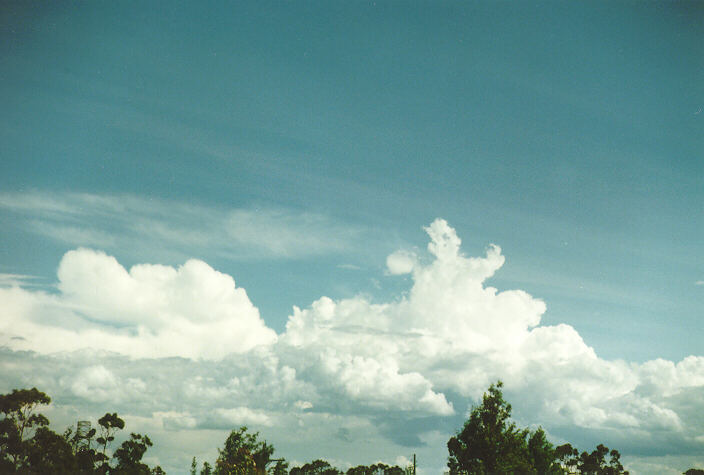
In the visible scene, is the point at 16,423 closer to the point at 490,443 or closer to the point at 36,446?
the point at 36,446

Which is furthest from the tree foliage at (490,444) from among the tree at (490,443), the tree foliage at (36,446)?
the tree foliage at (36,446)

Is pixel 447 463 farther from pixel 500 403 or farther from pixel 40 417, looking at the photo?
pixel 40 417

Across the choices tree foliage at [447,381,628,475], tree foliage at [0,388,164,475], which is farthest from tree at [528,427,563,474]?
tree foliage at [0,388,164,475]

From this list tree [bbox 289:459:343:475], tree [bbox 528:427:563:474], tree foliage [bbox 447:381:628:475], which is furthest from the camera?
tree [bbox 289:459:343:475]

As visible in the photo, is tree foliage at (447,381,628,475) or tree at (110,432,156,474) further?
tree at (110,432,156,474)

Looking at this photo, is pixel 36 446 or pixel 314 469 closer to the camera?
pixel 36 446

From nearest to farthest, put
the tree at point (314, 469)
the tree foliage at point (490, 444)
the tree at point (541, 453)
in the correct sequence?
the tree foliage at point (490, 444) → the tree at point (541, 453) → the tree at point (314, 469)

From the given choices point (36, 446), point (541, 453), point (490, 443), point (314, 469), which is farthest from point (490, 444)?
point (314, 469)

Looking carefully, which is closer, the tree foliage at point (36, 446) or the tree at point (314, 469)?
the tree foliage at point (36, 446)

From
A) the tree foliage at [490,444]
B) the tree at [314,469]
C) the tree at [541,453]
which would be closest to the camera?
the tree foliage at [490,444]

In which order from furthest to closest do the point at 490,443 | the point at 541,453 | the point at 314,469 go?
the point at 314,469
the point at 541,453
the point at 490,443

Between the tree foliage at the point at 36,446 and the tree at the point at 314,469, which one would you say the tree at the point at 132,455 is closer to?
the tree foliage at the point at 36,446

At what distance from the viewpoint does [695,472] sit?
11750cm

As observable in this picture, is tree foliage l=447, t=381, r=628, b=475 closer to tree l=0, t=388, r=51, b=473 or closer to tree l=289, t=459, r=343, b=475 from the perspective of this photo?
tree l=0, t=388, r=51, b=473
